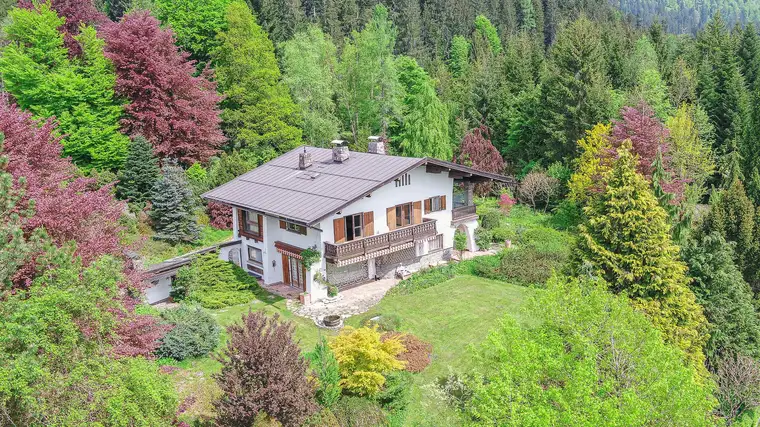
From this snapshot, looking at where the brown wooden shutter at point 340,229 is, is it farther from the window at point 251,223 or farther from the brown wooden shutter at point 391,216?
the window at point 251,223

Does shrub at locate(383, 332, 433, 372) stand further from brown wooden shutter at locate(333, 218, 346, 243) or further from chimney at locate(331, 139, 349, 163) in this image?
chimney at locate(331, 139, 349, 163)

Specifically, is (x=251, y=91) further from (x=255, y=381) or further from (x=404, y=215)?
(x=255, y=381)

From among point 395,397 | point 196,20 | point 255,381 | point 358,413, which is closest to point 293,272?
point 395,397

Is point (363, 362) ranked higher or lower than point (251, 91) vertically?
lower

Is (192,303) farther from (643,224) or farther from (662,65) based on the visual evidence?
(662,65)

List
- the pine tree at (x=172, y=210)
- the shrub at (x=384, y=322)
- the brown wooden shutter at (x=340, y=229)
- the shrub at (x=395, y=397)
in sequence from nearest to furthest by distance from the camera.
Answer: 1. the shrub at (x=395, y=397)
2. the shrub at (x=384, y=322)
3. the brown wooden shutter at (x=340, y=229)
4. the pine tree at (x=172, y=210)

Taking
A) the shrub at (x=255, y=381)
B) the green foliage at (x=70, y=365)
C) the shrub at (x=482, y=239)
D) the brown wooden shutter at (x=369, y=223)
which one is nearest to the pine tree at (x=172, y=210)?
the brown wooden shutter at (x=369, y=223)
